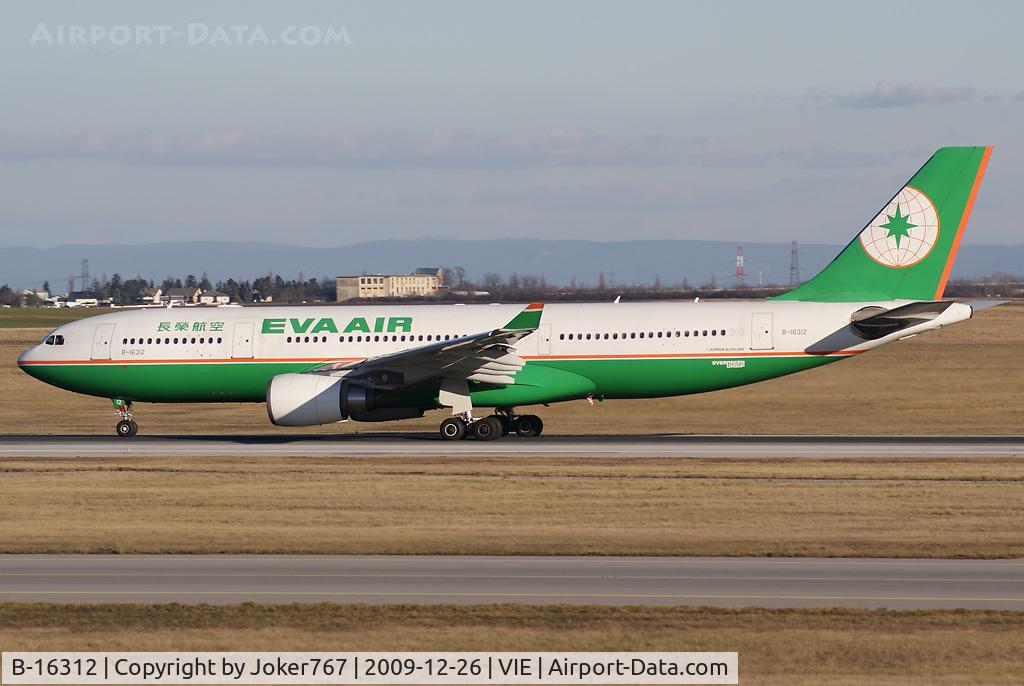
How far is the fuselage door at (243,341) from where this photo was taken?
3469 centimetres

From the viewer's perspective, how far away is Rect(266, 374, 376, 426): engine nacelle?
30.9m

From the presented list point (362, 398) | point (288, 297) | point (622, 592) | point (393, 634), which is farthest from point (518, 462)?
point (288, 297)

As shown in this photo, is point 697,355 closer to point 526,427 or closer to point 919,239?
point 526,427

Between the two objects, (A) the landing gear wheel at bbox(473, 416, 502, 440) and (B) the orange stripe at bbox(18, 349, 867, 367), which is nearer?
(B) the orange stripe at bbox(18, 349, 867, 367)

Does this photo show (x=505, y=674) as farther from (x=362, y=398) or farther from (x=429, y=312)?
(x=429, y=312)

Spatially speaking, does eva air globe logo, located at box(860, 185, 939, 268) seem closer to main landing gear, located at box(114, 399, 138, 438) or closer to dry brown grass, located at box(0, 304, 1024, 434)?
dry brown grass, located at box(0, 304, 1024, 434)

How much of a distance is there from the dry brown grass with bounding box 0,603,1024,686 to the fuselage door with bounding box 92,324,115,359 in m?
22.3

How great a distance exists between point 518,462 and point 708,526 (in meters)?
8.37

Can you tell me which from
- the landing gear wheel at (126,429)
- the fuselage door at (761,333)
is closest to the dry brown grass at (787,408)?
the landing gear wheel at (126,429)

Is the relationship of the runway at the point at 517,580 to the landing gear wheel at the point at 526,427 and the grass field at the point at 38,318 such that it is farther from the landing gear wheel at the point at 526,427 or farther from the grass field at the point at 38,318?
the grass field at the point at 38,318

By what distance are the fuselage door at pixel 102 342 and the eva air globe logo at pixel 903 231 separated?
69.2ft

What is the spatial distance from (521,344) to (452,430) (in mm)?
2890

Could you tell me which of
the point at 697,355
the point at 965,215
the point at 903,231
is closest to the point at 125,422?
the point at 697,355

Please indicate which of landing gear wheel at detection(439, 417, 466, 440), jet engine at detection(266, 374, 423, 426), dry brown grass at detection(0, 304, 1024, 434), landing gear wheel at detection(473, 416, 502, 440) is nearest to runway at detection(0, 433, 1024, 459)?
landing gear wheel at detection(473, 416, 502, 440)
